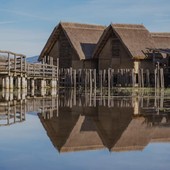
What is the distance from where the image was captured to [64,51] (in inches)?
2029

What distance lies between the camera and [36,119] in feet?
43.4

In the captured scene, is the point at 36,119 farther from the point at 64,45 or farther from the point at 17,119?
the point at 64,45

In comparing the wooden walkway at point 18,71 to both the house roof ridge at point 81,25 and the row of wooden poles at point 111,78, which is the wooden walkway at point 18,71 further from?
the house roof ridge at point 81,25

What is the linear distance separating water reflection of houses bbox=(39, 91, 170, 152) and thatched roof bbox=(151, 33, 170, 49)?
33.4 m

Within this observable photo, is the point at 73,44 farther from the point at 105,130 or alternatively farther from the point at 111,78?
the point at 105,130

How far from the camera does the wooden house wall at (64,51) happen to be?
50.7 m

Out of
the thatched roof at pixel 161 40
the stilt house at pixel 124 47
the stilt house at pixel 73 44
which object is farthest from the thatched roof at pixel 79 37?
the thatched roof at pixel 161 40

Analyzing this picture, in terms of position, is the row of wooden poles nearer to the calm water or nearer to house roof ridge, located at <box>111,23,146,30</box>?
house roof ridge, located at <box>111,23,146,30</box>

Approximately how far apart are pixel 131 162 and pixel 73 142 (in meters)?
2.04

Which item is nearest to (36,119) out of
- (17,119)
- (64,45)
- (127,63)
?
(17,119)

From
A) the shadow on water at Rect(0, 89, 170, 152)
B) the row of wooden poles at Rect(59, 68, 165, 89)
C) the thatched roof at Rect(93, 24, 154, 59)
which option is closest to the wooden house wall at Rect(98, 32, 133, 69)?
the thatched roof at Rect(93, 24, 154, 59)

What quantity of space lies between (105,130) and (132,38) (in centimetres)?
3536

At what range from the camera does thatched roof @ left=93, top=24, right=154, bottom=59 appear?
43781 mm

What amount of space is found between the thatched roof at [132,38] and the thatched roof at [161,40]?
1.06 meters
